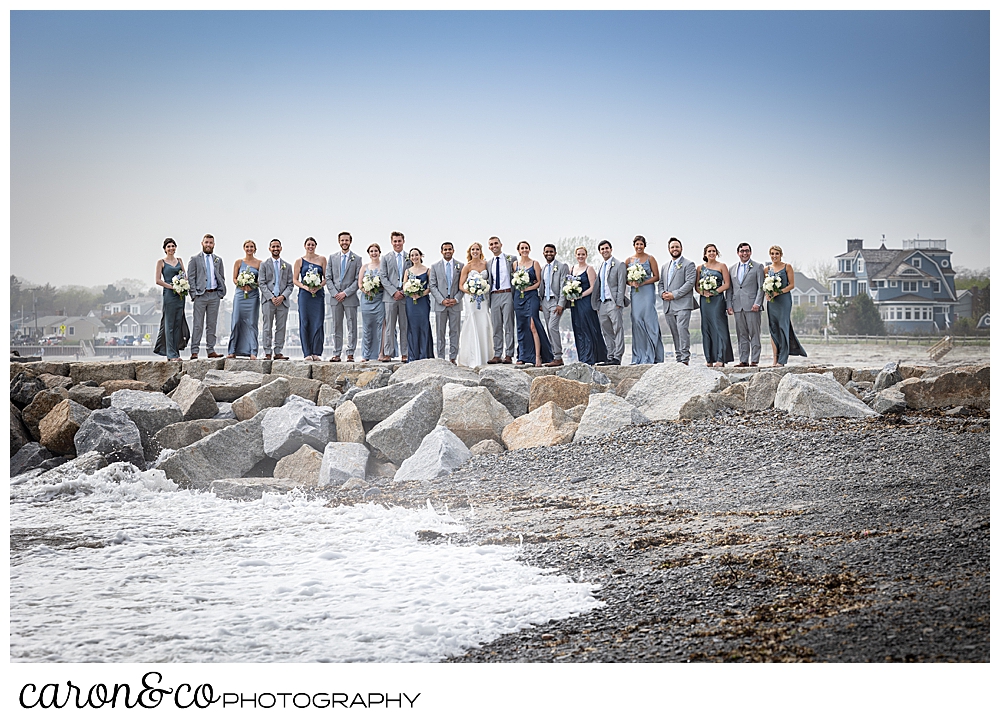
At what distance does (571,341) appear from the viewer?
855 cm

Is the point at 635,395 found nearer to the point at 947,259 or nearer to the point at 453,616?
the point at 947,259

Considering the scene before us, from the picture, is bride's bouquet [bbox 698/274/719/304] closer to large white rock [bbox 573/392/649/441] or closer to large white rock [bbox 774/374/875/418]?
large white rock [bbox 774/374/875/418]

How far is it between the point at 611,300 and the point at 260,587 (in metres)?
4.69

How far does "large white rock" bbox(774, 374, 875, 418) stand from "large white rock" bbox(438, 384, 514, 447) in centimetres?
190

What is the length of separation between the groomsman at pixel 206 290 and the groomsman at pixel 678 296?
4.03m

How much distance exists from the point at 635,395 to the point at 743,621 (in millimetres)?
2943

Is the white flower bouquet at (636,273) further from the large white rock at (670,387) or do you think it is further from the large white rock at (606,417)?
the large white rock at (606,417)

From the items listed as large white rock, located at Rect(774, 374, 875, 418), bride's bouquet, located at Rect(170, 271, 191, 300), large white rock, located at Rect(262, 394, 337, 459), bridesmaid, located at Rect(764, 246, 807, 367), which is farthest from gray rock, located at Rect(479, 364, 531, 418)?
bride's bouquet, located at Rect(170, 271, 191, 300)

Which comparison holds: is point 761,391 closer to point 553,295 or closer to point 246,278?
point 553,295

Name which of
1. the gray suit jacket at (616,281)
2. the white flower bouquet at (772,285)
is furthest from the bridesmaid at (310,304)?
the white flower bouquet at (772,285)

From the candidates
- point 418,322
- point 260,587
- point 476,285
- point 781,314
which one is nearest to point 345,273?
point 418,322

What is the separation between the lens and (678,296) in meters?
8.36

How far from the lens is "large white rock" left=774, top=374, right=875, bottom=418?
610 cm
